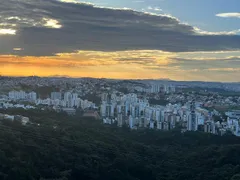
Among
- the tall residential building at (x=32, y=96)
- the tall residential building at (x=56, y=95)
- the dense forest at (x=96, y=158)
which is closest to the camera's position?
the dense forest at (x=96, y=158)

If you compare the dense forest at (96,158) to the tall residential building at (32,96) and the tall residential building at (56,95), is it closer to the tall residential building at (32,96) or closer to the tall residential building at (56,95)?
the tall residential building at (32,96)

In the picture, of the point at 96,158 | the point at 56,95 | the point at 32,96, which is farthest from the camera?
the point at 56,95

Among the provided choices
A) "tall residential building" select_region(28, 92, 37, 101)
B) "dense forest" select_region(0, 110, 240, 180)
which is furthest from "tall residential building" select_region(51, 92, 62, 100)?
"dense forest" select_region(0, 110, 240, 180)

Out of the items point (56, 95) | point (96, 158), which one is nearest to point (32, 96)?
point (56, 95)

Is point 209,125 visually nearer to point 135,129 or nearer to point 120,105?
point 135,129

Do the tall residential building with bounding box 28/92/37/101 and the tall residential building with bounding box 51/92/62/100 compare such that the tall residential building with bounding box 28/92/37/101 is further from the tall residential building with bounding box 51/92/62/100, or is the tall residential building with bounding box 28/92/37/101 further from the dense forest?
the dense forest

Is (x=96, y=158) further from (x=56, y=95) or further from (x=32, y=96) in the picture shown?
(x=56, y=95)

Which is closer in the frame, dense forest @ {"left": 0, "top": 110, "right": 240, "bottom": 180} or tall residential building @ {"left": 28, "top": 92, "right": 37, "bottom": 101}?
dense forest @ {"left": 0, "top": 110, "right": 240, "bottom": 180}

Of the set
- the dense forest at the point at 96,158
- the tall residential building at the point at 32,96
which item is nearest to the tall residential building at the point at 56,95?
the tall residential building at the point at 32,96
